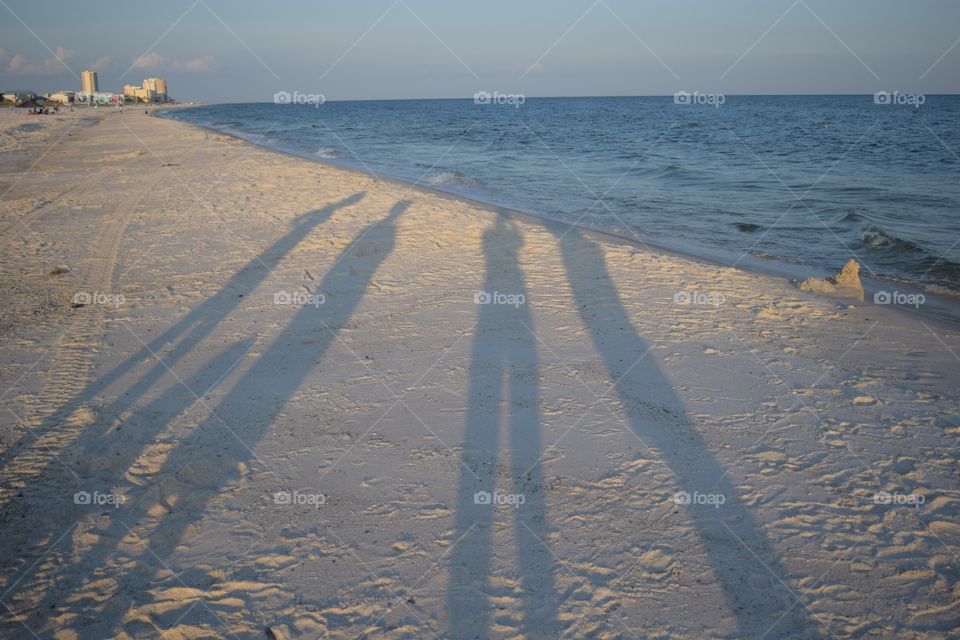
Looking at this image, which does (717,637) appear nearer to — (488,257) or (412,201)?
(488,257)

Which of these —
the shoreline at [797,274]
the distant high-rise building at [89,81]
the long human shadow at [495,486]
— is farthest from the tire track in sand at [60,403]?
the distant high-rise building at [89,81]

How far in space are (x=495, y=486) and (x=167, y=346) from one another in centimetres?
377

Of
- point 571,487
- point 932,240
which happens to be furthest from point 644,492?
point 932,240

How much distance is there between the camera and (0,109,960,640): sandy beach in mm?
2932

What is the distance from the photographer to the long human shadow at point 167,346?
426 centimetres

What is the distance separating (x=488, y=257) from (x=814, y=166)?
18.6 m

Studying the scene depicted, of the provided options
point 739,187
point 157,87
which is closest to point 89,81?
point 157,87

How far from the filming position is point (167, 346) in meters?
5.59

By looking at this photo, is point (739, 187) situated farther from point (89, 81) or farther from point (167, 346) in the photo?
point (89, 81)

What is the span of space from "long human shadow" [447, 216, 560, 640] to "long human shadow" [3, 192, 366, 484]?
2790 millimetres

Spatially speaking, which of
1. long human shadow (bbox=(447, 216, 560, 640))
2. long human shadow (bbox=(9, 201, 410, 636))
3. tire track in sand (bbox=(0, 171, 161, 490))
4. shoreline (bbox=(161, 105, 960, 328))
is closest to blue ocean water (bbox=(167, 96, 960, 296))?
shoreline (bbox=(161, 105, 960, 328))

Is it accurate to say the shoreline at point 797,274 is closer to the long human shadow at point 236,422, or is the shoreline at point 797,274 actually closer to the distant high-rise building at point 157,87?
the long human shadow at point 236,422

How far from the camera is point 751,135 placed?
35.4 m

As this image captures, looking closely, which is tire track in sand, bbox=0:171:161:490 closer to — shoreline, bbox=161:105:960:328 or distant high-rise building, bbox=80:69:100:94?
shoreline, bbox=161:105:960:328
